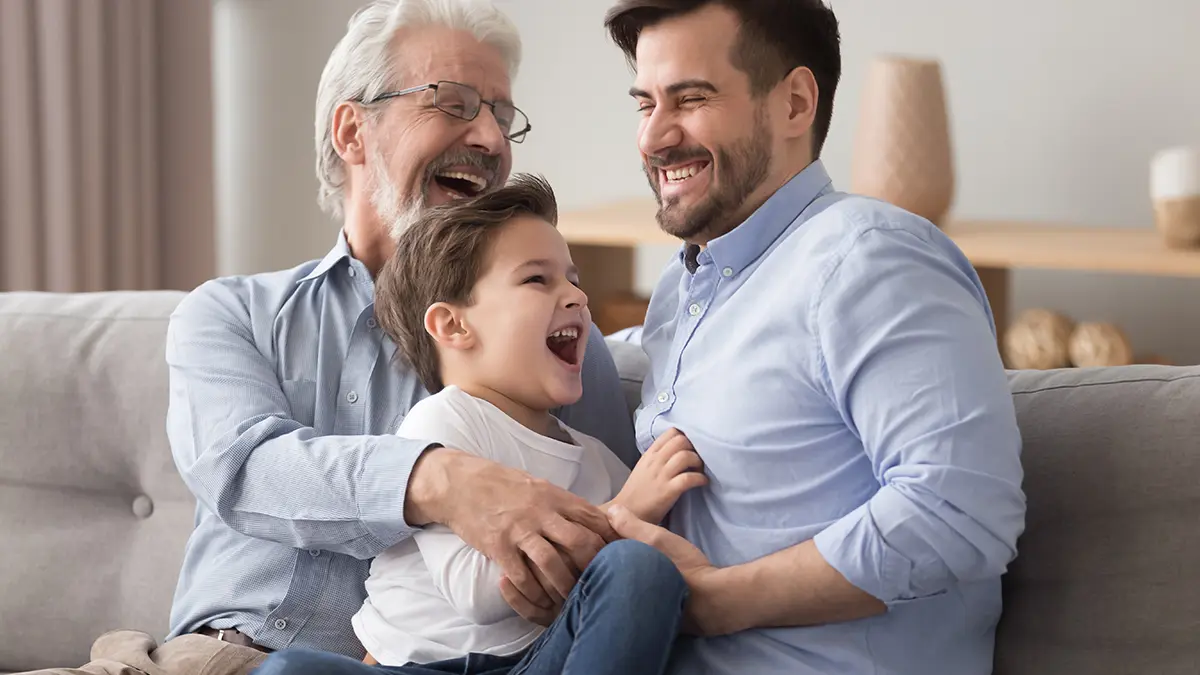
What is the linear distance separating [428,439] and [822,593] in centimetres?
53

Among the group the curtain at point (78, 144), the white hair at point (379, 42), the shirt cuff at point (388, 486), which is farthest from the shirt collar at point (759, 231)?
the curtain at point (78, 144)

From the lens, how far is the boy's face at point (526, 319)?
1672mm

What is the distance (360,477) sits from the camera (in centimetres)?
161

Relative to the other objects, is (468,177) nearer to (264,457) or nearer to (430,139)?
(430,139)

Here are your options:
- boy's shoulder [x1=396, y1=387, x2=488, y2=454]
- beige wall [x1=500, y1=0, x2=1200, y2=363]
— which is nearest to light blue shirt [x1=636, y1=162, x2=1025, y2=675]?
boy's shoulder [x1=396, y1=387, x2=488, y2=454]

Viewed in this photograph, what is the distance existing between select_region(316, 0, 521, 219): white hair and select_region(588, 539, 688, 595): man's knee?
3.15 feet

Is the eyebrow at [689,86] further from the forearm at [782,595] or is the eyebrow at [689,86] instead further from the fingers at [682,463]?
the forearm at [782,595]

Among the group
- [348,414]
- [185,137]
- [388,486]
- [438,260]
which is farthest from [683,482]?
[185,137]

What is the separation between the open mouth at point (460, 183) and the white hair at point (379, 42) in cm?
16

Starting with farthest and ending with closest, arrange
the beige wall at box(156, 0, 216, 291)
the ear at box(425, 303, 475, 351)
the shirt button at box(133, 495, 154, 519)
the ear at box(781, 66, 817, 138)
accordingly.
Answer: the beige wall at box(156, 0, 216, 291)
the shirt button at box(133, 495, 154, 519)
the ear at box(425, 303, 475, 351)
the ear at box(781, 66, 817, 138)

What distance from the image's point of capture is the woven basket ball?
2.80 m

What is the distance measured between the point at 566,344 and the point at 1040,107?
6.09 feet

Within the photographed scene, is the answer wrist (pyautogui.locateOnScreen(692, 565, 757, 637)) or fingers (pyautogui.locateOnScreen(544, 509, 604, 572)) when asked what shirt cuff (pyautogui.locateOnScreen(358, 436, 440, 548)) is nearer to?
fingers (pyautogui.locateOnScreen(544, 509, 604, 572))

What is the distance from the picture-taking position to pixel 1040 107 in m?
3.14
